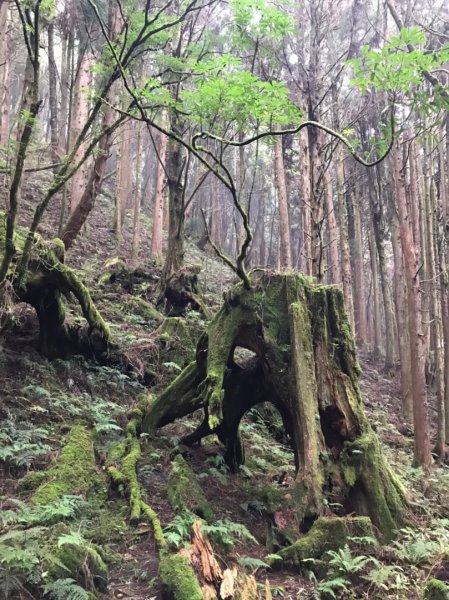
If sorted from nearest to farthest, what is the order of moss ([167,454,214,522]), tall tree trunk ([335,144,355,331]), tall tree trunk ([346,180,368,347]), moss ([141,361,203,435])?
1. moss ([167,454,214,522])
2. moss ([141,361,203,435])
3. tall tree trunk ([335,144,355,331])
4. tall tree trunk ([346,180,368,347])

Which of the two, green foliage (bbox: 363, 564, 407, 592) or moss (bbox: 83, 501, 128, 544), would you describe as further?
moss (bbox: 83, 501, 128, 544)

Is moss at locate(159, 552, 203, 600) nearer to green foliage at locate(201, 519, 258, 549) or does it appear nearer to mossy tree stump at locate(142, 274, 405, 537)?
green foliage at locate(201, 519, 258, 549)

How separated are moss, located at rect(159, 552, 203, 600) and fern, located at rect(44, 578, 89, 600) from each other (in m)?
0.61

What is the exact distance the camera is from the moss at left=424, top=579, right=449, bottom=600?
4137 millimetres

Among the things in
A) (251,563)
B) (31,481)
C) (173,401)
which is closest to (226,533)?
(251,563)

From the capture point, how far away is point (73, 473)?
5.81 meters

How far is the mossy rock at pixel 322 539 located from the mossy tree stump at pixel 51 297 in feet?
15.2

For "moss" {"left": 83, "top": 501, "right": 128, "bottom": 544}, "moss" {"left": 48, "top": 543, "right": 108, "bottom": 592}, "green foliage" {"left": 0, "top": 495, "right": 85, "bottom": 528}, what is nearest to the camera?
"moss" {"left": 48, "top": 543, "right": 108, "bottom": 592}

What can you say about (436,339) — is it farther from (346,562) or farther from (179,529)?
(179,529)

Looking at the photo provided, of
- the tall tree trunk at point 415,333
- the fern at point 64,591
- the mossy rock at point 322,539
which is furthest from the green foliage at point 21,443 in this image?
the tall tree trunk at point 415,333

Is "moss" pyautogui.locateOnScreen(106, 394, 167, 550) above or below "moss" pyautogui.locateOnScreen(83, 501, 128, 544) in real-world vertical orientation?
above

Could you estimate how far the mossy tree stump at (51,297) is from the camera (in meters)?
7.17

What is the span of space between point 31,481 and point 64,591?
1985 mm

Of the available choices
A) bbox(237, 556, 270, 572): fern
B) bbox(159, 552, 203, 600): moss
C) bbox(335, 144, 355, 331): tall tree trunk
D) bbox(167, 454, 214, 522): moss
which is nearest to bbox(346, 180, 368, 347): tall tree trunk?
bbox(335, 144, 355, 331): tall tree trunk
